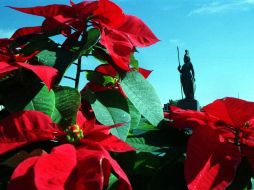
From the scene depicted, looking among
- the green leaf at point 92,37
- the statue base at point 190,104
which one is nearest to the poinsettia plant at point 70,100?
the green leaf at point 92,37

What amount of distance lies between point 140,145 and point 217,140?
0.30ft

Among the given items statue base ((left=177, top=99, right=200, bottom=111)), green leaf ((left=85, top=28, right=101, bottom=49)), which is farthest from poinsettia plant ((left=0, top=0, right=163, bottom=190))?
statue base ((left=177, top=99, right=200, bottom=111))

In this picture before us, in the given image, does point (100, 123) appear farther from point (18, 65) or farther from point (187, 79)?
point (187, 79)

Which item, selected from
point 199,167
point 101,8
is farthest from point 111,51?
point 199,167

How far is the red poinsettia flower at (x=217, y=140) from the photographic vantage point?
1.29 ft

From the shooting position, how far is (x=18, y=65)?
1.36 ft

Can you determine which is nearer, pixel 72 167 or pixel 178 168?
pixel 72 167

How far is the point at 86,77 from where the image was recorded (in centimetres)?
54

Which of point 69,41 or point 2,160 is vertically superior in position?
point 69,41

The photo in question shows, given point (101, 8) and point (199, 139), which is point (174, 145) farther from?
point (101, 8)

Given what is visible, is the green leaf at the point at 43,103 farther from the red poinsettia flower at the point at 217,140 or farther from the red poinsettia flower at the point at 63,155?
the red poinsettia flower at the point at 217,140

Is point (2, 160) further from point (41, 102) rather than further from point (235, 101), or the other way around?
point (235, 101)

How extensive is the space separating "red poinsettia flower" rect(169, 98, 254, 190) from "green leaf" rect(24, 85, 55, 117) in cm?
14

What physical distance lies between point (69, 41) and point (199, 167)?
22 cm
